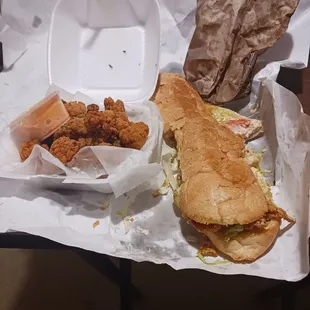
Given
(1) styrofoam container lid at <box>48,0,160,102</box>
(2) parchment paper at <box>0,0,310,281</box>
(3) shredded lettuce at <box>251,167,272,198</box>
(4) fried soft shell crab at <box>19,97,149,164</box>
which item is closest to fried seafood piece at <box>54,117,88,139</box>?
(4) fried soft shell crab at <box>19,97,149,164</box>

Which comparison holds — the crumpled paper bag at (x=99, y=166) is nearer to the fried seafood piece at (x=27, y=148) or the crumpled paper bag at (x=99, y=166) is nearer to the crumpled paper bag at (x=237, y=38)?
the fried seafood piece at (x=27, y=148)

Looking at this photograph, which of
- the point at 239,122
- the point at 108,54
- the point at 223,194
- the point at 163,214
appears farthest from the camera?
the point at 108,54

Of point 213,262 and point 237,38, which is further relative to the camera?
point 237,38

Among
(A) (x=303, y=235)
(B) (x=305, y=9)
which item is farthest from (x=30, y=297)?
(B) (x=305, y=9)

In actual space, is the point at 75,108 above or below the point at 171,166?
above

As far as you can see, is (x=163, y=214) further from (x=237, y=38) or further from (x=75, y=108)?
(x=237, y=38)

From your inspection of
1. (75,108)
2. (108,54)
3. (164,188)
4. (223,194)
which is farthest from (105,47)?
(223,194)

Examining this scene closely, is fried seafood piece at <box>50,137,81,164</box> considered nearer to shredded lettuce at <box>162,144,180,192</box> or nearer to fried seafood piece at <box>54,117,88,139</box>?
fried seafood piece at <box>54,117,88,139</box>
